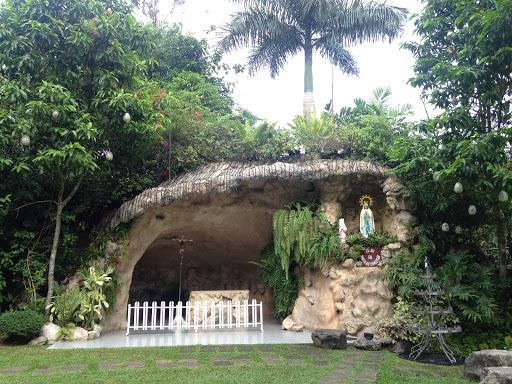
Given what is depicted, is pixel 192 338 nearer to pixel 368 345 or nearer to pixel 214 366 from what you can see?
pixel 214 366

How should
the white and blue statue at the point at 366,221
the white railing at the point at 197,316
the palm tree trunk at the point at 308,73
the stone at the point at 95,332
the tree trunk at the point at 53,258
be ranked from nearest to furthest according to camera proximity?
the stone at the point at 95,332 → the tree trunk at the point at 53,258 → the white railing at the point at 197,316 → the white and blue statue at the point at 366,221 → the palm tree trunk at the point at 308,73

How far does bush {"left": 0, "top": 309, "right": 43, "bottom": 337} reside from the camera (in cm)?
831

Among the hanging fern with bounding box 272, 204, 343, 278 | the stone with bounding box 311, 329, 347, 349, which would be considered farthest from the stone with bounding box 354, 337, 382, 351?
the hanging fern with bounding box 272, 204, 343, 278

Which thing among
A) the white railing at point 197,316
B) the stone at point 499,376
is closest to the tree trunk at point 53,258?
the white railing at point 197,316

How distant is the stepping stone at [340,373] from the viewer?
615 cm

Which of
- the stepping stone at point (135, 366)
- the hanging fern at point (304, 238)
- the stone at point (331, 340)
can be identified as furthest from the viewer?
the hanging fern at point (304, 238)

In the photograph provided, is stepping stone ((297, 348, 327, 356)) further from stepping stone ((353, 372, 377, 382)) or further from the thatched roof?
the thatched roof

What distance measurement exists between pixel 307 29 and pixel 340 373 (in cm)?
1369

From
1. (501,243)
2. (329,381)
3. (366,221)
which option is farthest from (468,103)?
(329,381)

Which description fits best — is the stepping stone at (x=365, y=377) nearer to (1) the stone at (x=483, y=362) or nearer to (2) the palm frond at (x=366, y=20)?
(1) the stone at (x=483, y=362)

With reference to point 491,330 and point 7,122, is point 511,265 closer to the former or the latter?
point 491,330

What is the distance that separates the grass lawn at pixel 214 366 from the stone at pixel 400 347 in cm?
30

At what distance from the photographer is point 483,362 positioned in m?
6.21

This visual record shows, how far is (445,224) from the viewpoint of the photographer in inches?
381
